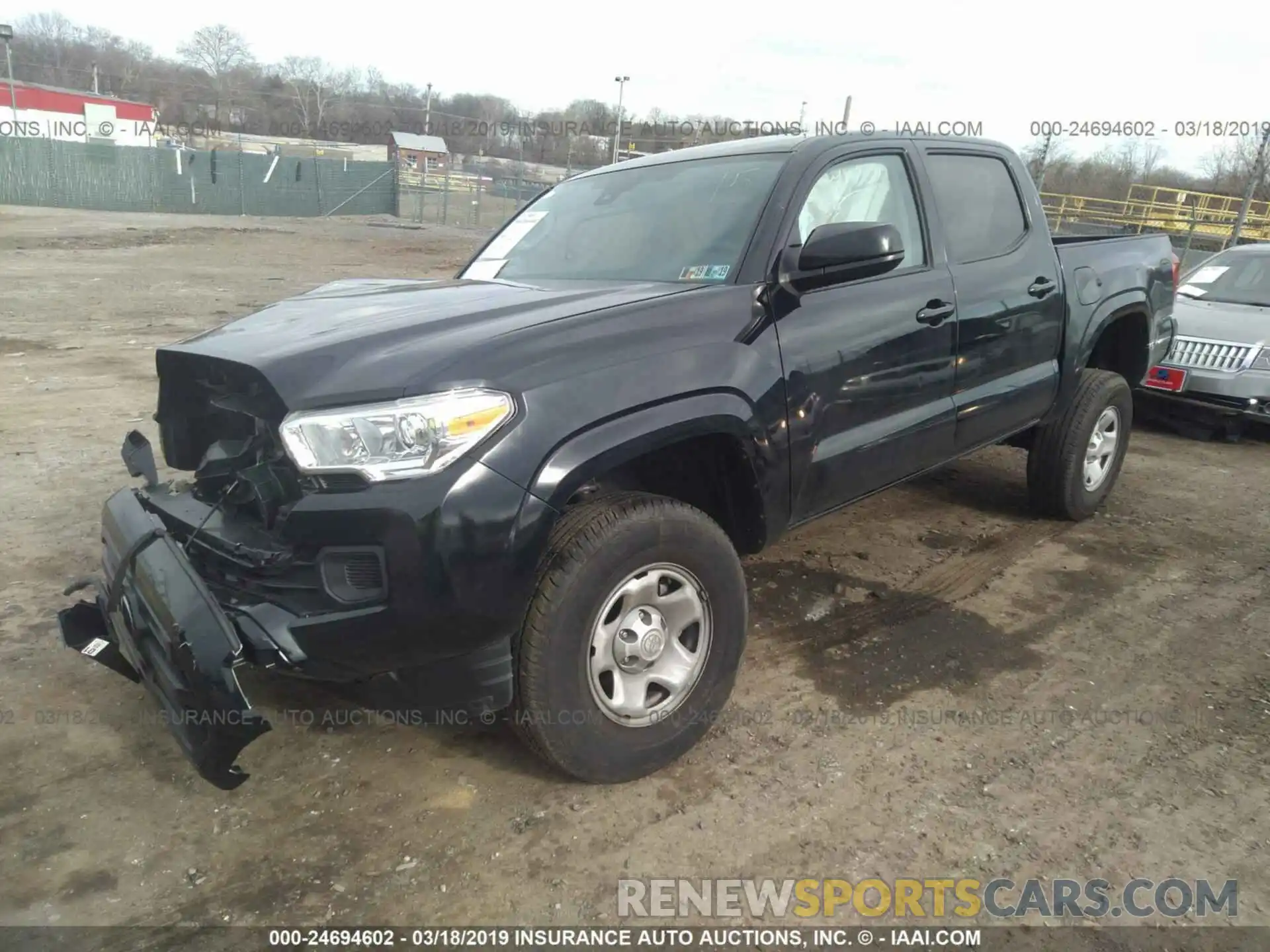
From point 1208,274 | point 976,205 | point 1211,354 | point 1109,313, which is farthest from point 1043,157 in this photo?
point 976,205

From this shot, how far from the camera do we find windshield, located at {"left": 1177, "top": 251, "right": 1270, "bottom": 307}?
7.66 meters

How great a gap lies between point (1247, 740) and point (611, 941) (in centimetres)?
228

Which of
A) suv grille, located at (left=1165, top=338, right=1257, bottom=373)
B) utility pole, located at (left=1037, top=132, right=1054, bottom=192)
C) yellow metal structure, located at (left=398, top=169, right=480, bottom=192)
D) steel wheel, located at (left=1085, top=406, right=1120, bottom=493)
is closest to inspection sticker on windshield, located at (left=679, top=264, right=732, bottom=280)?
steel wheel, located at (left=1085, top=406, right=1120, bottom=493)

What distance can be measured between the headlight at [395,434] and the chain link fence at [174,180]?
110 ft

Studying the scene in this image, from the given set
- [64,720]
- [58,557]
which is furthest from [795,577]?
[58,557]

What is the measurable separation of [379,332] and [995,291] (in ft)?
8.89

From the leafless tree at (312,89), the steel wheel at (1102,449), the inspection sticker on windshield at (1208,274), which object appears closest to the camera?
the steel wheel at (1102,449)

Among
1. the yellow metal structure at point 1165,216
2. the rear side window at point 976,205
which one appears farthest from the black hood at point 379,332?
the yellow metal structure at point 1165,216

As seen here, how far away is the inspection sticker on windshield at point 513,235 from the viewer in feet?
13.0

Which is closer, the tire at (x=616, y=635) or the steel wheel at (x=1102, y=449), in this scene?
the tire at (x=616, y=635)

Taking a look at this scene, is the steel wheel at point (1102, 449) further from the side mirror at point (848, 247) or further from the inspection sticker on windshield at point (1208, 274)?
the inspection sticker on windshield at point (1208, 274)

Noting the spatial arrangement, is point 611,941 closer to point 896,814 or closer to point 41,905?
point 896,814

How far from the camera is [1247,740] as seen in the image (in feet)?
9.81

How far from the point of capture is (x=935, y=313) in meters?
3.54
